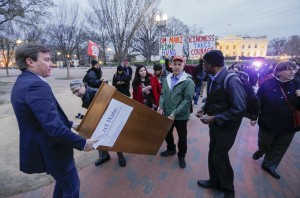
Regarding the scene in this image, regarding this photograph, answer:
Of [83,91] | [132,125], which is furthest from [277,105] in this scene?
[83,91]

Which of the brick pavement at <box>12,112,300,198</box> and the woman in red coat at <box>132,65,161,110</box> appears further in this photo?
the woman in red coat at <box>132,65,161,110</box>

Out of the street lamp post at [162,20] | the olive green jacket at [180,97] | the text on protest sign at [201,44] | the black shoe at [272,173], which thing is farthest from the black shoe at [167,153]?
the street lamp post at [162,20]

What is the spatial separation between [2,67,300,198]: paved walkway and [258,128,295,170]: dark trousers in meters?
0.24

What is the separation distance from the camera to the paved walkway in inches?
122

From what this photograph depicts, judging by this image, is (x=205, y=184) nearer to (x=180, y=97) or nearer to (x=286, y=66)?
(x=180, y=97)

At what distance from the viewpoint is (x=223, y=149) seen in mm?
2744

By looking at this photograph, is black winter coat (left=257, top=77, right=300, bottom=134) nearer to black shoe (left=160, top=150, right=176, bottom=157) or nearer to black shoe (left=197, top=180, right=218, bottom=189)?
black shoe (left=197, top=180, right=218, bottom=189)

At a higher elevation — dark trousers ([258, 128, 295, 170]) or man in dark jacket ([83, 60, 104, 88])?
man in dark jacket ([83, 60, 104, 88])

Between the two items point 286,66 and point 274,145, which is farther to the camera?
point 274,145

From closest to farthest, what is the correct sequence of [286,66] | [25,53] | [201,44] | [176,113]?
[25,53] < [286,66] < [176,113] < [201,44]

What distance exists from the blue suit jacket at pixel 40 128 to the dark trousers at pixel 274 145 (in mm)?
3370

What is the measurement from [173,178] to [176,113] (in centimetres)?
112

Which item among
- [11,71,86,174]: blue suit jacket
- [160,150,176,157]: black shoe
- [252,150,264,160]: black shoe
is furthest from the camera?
[160,150,176,157]: black shoe

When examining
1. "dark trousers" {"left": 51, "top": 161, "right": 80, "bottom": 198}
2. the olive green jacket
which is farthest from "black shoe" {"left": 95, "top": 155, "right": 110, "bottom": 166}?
"dark trousers" {"left": 51, "top": 161, "right": 80, "bottom": 198}
